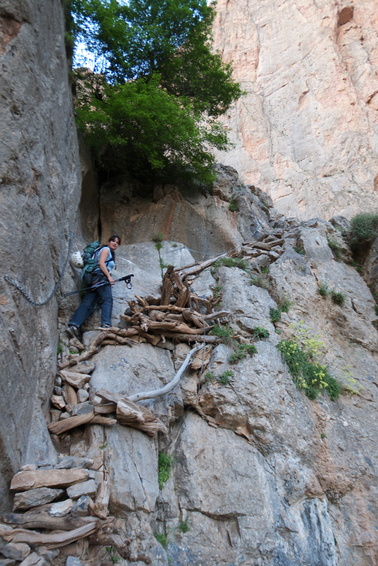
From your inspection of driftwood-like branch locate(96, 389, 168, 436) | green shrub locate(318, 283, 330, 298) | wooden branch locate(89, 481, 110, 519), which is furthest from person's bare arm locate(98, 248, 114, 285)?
green shrub locate(318, 283, 330, 298)

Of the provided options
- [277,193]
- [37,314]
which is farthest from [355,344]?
[277,193]

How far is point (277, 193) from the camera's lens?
26000 mm

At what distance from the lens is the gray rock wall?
15.2ft

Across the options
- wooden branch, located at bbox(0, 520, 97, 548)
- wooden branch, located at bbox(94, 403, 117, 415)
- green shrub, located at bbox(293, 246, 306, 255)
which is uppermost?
green shrub, located at bbox(293, 246, 306, 255)

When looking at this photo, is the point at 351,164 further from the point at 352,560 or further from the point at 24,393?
the point at 24,393

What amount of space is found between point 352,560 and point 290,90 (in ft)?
98.6

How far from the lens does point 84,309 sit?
298 inches

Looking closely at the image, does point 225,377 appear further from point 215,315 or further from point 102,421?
point 102,421

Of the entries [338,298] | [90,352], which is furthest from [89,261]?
[338,298]

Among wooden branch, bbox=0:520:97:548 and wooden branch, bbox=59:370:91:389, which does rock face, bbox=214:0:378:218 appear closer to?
wooden branch, bbox=59:370:91:389

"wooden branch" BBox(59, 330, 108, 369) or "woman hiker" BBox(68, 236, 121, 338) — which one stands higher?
"woman hiker" BBox(68, 236, 121, 338)

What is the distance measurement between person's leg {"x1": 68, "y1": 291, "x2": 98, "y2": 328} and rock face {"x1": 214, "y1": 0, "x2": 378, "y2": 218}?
58.4 ft

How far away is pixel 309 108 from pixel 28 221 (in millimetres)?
26956

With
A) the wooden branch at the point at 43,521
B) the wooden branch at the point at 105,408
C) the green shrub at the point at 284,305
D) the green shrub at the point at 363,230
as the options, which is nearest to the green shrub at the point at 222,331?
the green shrub at the point at 284,305
